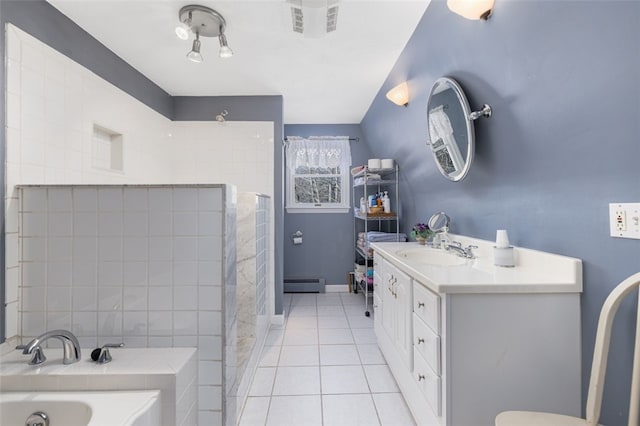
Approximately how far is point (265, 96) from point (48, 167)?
76.8 inches

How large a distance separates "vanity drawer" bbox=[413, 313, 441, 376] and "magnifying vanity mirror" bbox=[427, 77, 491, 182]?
0.86 m

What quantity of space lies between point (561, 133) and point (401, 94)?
4.81 feet

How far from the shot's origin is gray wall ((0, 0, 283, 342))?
4.62 feet

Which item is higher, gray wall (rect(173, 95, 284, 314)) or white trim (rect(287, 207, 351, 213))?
gray wall (rect(173, 95, 284, 314))

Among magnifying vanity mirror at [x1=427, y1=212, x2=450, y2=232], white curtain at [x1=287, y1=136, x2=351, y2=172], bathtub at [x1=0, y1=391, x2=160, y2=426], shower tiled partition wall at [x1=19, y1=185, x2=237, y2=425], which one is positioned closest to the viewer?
bathtub at [x1=0, y1=391, x2=160, y2=426]

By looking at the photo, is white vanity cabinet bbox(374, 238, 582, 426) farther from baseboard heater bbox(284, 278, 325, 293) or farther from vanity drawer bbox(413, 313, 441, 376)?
baseboard heater bbox(284, 278, 325, 293)

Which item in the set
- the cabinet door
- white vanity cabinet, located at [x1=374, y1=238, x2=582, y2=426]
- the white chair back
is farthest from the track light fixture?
the white chair back

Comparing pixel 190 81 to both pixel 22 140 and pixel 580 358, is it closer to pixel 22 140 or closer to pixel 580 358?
pixel 22 140

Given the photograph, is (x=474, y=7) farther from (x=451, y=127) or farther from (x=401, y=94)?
(x=401, y=94)

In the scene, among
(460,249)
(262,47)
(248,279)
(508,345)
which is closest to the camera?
(508,345)

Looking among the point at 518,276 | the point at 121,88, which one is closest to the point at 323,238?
the point at 121,88

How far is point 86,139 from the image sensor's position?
1896mm

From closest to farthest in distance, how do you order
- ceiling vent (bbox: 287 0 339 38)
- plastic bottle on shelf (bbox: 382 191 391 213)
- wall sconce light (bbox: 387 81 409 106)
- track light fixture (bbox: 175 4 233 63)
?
1. ceiling vent (bbox: 287 0 339 38)
2. track light fixture (bbox: 175 4 233 63)
3. wall sconce light (bbox: 387 81 409 106)
4. plastic bottle on shelf (bbox: 382 191 391 213)

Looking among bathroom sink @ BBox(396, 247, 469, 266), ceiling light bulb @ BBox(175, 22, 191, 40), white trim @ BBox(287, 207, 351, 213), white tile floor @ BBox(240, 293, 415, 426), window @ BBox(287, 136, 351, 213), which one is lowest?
white tile floor @ BBox(240, 293, 415, 426)
